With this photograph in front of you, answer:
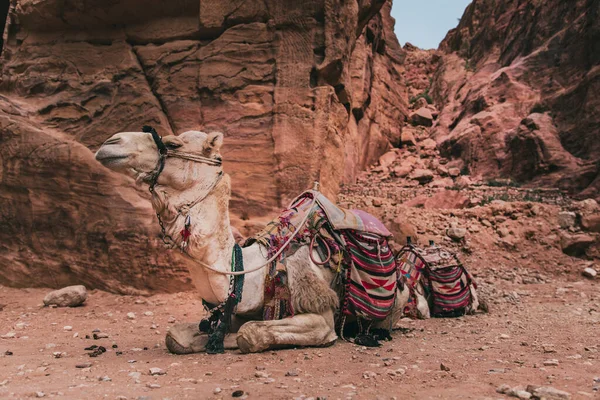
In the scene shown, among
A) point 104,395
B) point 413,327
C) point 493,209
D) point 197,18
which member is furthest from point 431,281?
point 197,18

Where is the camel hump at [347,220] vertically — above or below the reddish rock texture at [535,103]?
below

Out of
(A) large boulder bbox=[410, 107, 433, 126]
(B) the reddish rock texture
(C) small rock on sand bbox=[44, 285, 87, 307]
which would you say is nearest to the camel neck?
(C) small rock on sand bbox=[44, 285, 87, 307]

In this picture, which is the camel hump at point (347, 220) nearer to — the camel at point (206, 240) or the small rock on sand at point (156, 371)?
the camel at point (206, 240)

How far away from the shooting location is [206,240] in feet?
9.75

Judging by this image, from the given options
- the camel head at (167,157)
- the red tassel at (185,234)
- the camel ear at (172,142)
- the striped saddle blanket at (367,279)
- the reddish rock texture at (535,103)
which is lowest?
the striped saddle blanket at (367,279)

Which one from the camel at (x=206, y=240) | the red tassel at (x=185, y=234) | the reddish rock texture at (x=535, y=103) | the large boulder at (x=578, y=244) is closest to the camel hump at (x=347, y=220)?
the camel at (x=206, y=240)

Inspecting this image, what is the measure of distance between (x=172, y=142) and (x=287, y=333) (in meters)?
1.56

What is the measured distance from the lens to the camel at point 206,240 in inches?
115

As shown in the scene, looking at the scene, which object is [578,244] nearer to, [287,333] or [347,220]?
[347,220]

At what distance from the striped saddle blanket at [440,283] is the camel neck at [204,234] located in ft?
8.26

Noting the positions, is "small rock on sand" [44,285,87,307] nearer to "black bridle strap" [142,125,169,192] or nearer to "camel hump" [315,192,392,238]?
"black bridle strap" [142,125,169,192]

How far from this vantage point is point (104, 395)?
2080mm

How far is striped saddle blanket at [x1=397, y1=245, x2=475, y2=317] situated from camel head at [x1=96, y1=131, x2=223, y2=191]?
8.96 feet

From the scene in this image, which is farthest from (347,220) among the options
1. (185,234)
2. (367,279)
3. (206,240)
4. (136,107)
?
(136,107)
